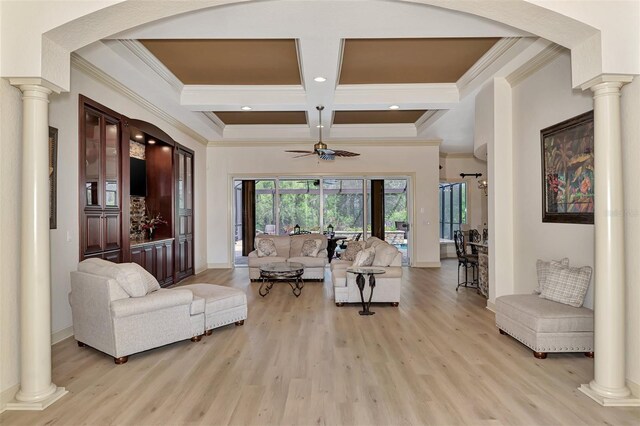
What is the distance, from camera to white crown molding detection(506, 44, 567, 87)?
3909 millimetres

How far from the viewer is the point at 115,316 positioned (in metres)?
3.36

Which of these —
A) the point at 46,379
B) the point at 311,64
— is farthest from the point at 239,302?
the point at 311,64

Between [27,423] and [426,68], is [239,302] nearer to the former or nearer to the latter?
[27,423]

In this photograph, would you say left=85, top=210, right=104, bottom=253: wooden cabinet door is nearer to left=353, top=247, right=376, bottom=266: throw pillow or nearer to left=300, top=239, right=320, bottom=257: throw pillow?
left=353, top=247, right=376, bottom=266: throw pillow

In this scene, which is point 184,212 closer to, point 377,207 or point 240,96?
point 240,96

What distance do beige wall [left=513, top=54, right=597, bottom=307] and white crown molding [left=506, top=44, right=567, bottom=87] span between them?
0.05 m

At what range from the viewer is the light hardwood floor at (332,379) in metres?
2.51

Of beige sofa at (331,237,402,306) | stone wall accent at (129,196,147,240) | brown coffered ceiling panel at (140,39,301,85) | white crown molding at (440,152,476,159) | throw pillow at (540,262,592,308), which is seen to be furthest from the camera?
white crown molding at (440,152,476,159)

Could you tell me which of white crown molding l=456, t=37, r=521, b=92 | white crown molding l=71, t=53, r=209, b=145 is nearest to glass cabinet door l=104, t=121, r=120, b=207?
white crown molding l=71, t=53, r=209, b=145

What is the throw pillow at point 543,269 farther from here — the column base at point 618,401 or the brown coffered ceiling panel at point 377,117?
the brown coffered ceiling panel at point 377,117

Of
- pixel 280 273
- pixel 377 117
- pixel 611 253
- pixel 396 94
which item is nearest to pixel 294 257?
pixel 280 273

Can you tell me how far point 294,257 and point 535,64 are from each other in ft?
17.0

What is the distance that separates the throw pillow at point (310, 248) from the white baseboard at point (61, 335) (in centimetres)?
426

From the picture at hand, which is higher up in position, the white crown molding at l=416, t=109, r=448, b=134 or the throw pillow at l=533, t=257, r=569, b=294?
the white crown molding at l=416, t=109, r=448, b=134
